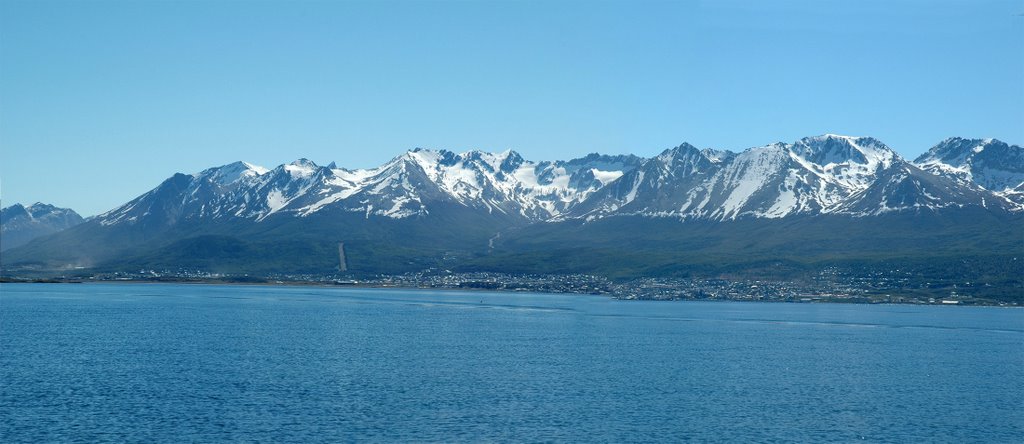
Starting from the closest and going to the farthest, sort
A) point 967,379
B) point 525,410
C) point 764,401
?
point 525,410 < point 764,401 < point 967,379

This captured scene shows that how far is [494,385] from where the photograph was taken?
9775cm

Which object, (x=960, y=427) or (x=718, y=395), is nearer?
(x=960, y=427)

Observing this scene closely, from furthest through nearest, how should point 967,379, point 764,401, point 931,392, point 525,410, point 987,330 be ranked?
point 987,330 → point 967,379 → point 931,392 → point 764,401 → point 525,410

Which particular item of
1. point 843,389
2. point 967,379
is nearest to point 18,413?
point 843,389

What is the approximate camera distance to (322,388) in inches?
3718

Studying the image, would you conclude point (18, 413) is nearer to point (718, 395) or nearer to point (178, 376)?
point (178, 376)

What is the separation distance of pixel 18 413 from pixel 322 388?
26.5m

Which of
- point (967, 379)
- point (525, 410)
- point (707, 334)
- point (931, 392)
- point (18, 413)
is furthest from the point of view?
point (707, 334)

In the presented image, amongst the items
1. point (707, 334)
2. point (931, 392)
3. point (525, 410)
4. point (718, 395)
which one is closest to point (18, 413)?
point (525, 410)

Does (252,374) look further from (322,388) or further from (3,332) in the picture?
(3,332)

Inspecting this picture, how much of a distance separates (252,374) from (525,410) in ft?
115

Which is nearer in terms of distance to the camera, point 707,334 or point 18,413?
point 18,413

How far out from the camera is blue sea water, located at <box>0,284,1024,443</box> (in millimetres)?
75938

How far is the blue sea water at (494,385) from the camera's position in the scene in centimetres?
7594
